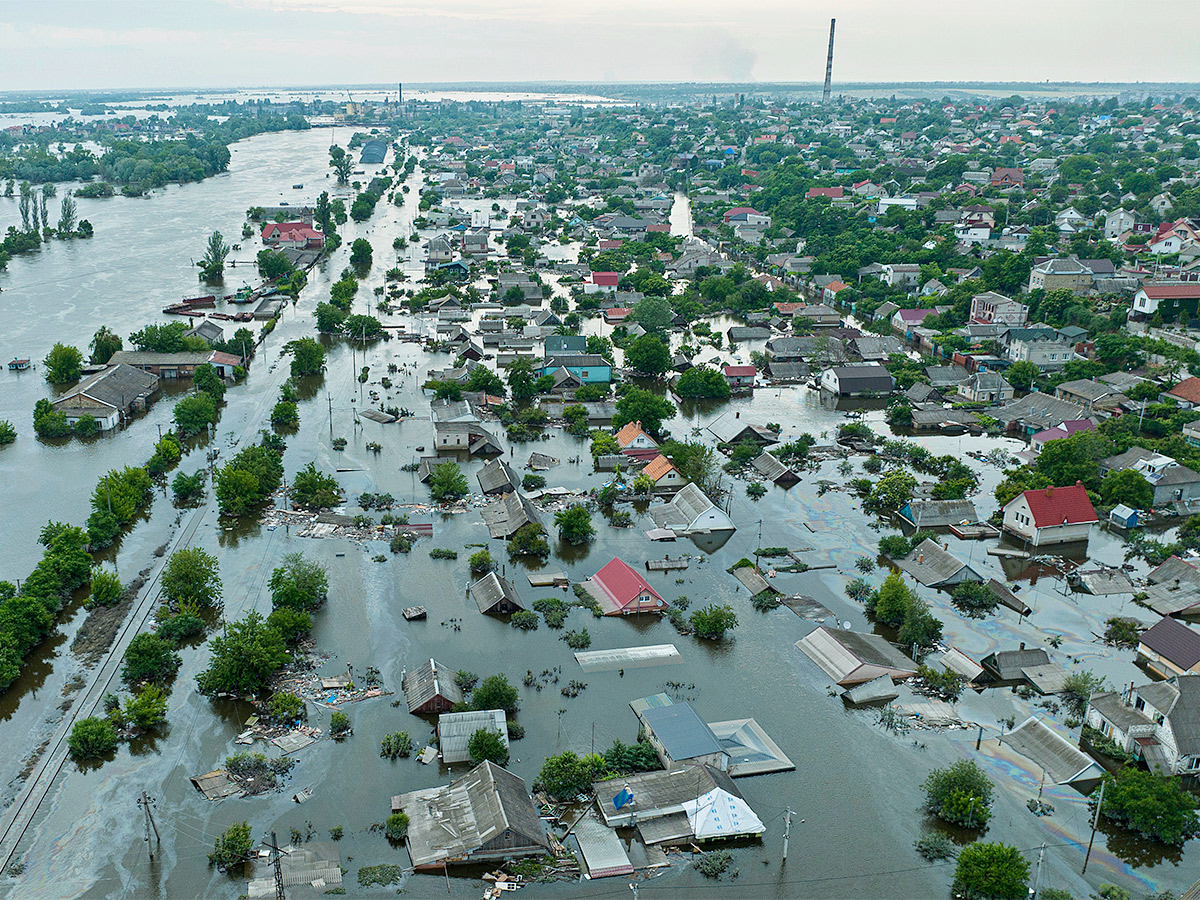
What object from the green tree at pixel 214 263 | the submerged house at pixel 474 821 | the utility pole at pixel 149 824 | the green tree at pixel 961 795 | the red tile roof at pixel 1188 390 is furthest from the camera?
the green tree at pixel 214 263

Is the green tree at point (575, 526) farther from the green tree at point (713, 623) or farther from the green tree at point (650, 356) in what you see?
the green tree at point (650, 356)

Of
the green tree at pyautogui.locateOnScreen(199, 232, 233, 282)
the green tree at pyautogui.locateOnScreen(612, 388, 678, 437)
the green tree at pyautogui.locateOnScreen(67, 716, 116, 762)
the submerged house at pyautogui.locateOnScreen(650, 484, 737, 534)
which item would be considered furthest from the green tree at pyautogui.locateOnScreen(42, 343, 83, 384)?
the submerged house at pyautogui.locateOnScreen(650, 484, 737, 534)

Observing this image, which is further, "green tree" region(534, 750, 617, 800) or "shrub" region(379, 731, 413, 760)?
"shrub" region(379, 731, 413, 760)

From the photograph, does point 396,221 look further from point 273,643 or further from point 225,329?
point 273,643

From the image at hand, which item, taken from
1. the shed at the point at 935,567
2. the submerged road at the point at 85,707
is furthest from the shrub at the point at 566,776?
the shed at the point at 935,567

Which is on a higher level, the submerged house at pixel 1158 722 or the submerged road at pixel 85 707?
the submerged house at pixel 1158 722

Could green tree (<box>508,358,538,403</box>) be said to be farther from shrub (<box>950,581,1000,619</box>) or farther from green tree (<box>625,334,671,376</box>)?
shrub (<box>950,581,1000,619</box>)
